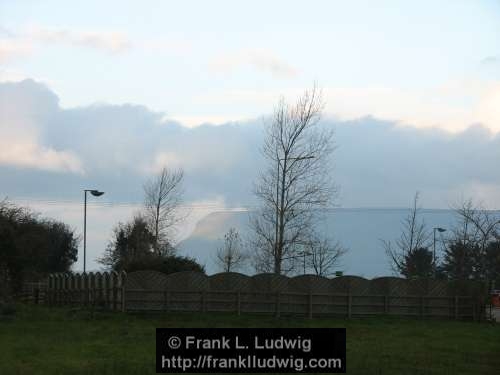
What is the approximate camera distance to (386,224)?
397 feet

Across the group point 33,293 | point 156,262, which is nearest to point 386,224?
point 33,293

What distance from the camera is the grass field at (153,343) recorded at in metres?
16.3

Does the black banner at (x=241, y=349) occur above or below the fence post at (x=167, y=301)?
above

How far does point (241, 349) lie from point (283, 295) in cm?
2245

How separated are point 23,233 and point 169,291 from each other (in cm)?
1558

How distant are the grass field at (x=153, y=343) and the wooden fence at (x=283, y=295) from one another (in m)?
1.23

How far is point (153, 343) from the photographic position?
2095 centimetres

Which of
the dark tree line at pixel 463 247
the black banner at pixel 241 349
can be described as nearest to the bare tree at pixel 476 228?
the dark tree line at pixel 463 247

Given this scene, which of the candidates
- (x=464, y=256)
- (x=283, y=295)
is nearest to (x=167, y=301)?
(x=283, y=295)

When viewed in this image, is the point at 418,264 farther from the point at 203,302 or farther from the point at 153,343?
the point at 153,343

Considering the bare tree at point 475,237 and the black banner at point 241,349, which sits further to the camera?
the bare tree at point 475,237

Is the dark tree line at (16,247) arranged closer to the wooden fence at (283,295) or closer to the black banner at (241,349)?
the wooden fence at (283,295)

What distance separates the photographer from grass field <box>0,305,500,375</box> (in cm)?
1631

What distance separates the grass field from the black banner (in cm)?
288
